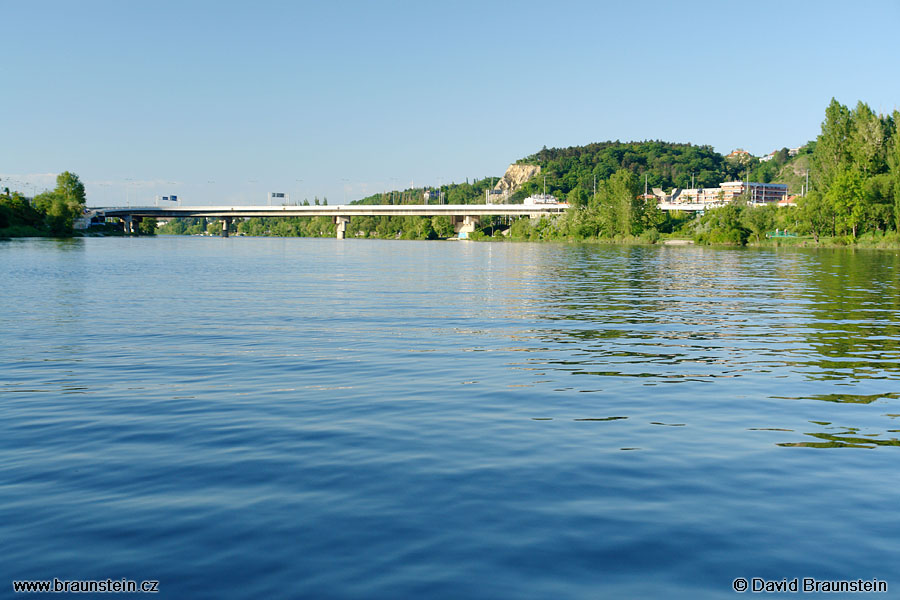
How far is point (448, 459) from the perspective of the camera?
10.6 meters

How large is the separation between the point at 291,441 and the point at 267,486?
6.96 feet

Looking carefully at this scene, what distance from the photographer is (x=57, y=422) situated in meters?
12.8

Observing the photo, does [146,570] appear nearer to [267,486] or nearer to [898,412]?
[267,486]

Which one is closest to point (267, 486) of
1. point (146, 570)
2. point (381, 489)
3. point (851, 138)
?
point (381, 489)

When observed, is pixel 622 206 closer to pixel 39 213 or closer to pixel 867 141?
pixel 867 141

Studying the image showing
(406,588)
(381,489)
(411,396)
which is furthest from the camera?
(411,396)

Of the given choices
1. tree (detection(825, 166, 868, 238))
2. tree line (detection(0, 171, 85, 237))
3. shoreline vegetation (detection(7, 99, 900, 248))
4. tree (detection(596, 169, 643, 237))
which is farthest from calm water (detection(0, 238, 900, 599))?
tree line (detection(0, 171, 85, 237))

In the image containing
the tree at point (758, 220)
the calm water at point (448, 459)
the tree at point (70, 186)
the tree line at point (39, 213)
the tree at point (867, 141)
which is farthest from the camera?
the tree at point (70, 186)

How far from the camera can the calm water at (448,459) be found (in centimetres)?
716

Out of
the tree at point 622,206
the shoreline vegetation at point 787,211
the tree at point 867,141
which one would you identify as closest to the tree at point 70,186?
the shoreline vegetation at point 787,211

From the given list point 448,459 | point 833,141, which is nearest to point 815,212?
point 833,141

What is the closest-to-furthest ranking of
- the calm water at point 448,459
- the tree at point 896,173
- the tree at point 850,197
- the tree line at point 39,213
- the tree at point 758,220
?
the calm water at point 448,459 < the tree at point 896,173 < the tree at point 850,197 < the tree at point 758,220 < the tree line at point 39,213

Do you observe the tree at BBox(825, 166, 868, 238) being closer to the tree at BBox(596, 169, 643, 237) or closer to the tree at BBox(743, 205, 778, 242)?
the tree at BBox(743, 205, 778, 242)

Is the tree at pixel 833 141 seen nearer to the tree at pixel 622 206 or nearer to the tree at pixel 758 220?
the tree at pixel 758 220
